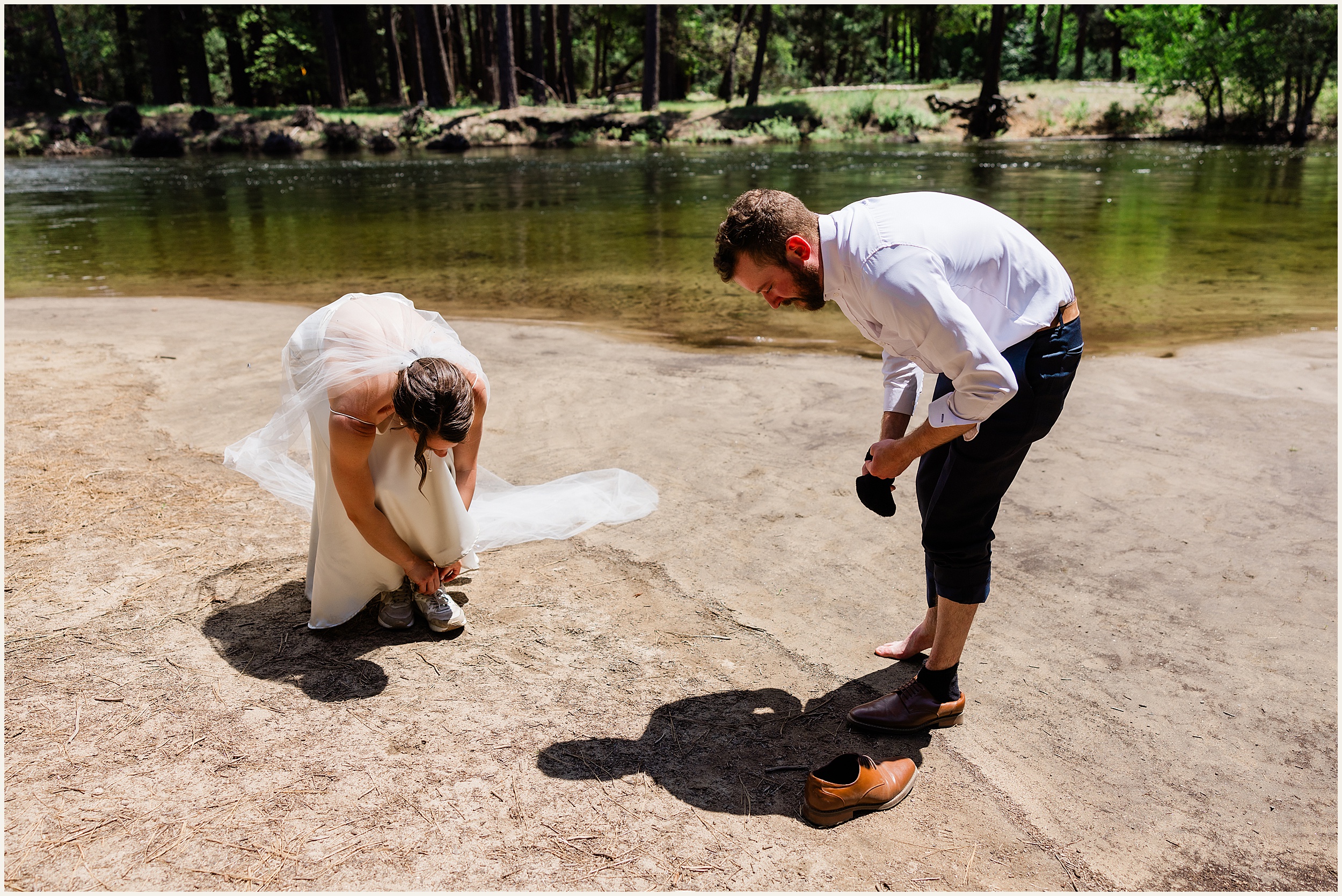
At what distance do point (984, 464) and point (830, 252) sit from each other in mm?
763

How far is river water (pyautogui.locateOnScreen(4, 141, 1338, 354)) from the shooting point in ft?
30.4

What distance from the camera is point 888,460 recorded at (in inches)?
101

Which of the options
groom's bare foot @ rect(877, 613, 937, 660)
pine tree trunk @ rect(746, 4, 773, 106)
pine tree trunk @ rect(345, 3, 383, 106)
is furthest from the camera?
pine tree trunk @ rect(345, 3, 383, 106)

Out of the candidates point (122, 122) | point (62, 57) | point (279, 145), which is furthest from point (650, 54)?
point (62, 57)

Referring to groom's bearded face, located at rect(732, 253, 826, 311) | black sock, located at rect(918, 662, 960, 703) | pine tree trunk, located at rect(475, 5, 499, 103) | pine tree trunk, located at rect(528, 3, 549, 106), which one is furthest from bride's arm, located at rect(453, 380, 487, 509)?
pine tree trunk, located at rect(475, 5, 499, 103)

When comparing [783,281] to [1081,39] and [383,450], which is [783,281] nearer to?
[383,450]

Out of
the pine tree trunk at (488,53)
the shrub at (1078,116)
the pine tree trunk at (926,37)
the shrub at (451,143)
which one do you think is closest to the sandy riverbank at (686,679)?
the shrub at (451,143)

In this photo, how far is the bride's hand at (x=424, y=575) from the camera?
11.0 feet

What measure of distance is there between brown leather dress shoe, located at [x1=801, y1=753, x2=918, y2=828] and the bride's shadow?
1.50 metres

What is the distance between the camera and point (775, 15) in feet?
160

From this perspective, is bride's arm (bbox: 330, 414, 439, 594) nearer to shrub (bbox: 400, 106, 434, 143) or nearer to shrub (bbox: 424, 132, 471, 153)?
shrub (bbox: 424, 132, 471, 153)

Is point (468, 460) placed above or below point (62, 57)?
below

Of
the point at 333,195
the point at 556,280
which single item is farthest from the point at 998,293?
the point at 333,195

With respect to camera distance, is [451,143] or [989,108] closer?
[451,143]
